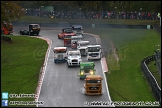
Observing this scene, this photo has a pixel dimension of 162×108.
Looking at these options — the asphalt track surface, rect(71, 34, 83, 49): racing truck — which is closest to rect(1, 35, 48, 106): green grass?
the asphalt track surface

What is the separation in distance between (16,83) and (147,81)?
12.4 meters

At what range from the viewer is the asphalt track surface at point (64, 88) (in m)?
35.5

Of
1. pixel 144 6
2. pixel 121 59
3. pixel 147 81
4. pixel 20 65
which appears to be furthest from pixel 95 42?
pixel 144 6

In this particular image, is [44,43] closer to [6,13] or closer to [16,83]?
[6,13]

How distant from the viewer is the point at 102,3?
3755 inches

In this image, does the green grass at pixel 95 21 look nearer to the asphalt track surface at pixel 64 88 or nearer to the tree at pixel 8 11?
the tree at pixel 8 11

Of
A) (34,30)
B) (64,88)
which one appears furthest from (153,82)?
(34,30)

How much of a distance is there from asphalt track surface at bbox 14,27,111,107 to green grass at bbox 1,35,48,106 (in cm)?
117

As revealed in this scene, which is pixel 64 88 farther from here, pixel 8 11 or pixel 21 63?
pixel 8 11

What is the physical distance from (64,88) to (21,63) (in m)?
13.1

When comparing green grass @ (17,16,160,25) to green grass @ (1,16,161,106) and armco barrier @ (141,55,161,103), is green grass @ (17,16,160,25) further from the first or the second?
armco barrier @ (141,55,161,103)

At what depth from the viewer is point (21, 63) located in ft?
170

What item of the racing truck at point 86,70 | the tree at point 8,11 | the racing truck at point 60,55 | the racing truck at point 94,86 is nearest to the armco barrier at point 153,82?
the racing truck at point 94,86

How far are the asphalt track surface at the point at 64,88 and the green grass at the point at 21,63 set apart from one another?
1.17 metres
